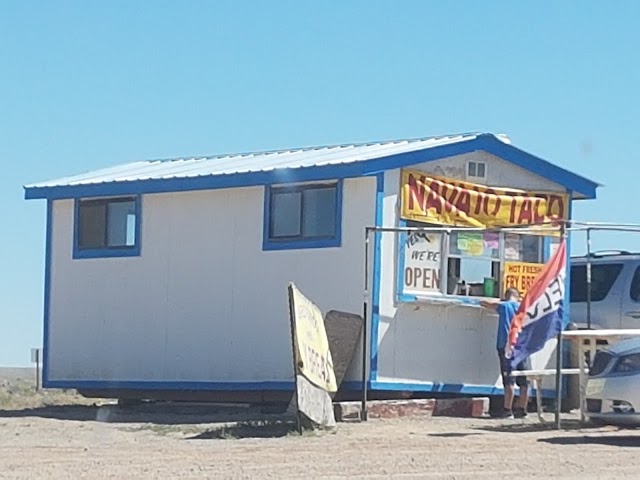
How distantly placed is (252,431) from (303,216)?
152 inches

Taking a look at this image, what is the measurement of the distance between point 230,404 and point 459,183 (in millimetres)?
4448

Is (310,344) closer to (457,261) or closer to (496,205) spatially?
(457,261)

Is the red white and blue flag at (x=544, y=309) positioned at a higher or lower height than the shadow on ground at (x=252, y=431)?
higher

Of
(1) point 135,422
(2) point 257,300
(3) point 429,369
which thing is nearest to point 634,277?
(3) point 429,369

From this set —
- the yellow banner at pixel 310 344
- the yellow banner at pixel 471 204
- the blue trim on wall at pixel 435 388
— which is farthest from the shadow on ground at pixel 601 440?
the yellow banner at pixel 471 204

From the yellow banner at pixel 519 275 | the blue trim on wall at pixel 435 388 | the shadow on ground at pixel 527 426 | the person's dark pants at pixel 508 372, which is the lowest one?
the shadow on ground at pixel 527 426

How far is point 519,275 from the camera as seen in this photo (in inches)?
772

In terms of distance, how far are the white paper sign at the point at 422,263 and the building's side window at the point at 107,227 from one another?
4.30 meters

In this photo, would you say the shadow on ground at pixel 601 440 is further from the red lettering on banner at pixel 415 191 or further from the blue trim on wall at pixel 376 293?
the red lettering on banner at pixel 415 191

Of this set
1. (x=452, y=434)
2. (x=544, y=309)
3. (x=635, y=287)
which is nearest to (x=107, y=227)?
(x=544, y=309)

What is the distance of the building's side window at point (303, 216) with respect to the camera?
61.1 feet

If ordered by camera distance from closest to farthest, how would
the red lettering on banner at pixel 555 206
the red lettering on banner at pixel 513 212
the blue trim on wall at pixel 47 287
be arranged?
the red lettering on banner at pixel 513 212 → the red lettering on banner at pixel 555 206 → the blue trim on wall at pixel 47 287

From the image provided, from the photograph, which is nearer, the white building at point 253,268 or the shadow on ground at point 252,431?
the shadow on ground at point 252,431

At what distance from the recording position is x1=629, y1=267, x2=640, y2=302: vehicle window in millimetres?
20797
